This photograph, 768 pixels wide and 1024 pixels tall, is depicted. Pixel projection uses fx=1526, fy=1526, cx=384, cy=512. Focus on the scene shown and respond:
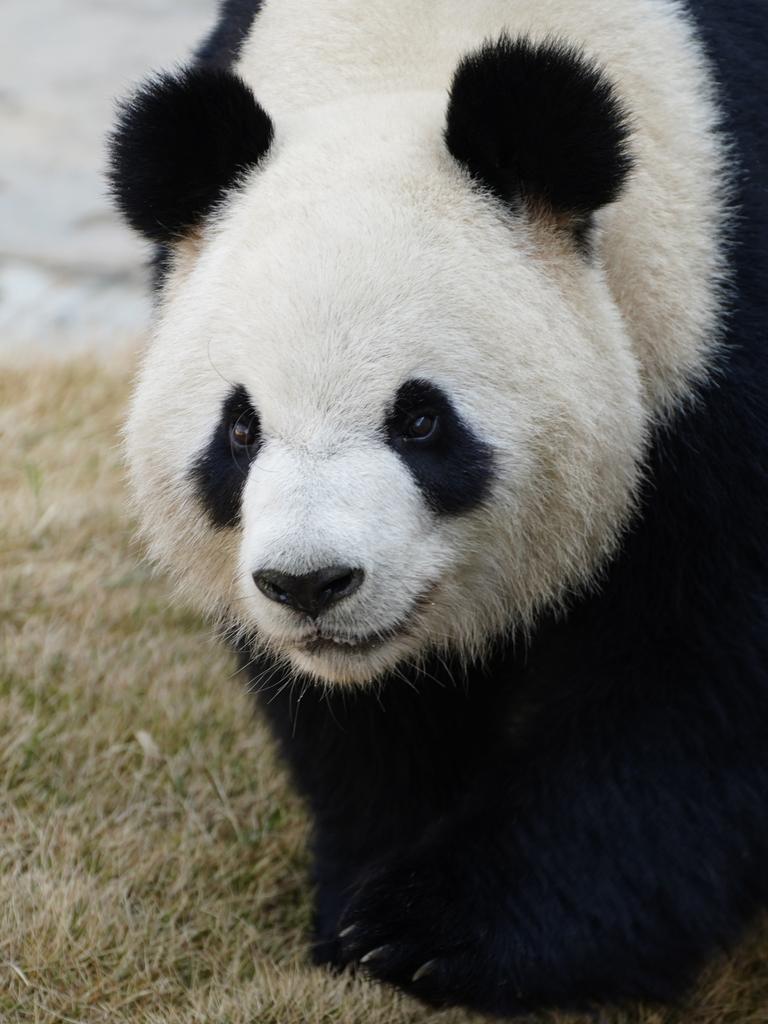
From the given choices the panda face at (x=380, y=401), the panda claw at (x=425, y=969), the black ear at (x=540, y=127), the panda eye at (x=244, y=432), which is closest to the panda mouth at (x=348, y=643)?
the panda face at (x=380, y=401)

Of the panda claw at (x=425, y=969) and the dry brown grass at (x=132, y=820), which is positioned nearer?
the panda claw at (x=425, y=969)

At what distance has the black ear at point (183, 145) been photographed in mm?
2715

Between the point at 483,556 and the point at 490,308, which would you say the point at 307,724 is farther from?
the point at 490,308

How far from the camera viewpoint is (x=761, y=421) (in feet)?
9.16

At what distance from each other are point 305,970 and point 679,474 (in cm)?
136

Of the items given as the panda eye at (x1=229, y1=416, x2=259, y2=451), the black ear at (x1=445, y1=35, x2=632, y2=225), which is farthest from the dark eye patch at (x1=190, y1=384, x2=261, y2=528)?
the black ear at (x1=445, y1=35, x2=632, y2=225)

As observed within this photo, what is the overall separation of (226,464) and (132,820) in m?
1.31

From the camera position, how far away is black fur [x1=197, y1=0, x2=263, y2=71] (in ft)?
10.9

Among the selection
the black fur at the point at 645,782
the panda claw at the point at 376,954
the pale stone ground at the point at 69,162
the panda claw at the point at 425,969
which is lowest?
the pale stone ground at the point at 69,162

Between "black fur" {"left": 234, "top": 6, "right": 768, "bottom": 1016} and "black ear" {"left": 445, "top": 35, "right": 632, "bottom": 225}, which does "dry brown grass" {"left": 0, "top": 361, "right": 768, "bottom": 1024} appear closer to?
"black fur" {"left": 234, "top": 6, "right": 768, "bottom": 1016}

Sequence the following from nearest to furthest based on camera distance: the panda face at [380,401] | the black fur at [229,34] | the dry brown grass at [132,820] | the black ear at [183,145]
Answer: the panda face at [380,401] < the black ear at [183,145] < the dry brown grass at [132,820] < the black fur at [229,34]

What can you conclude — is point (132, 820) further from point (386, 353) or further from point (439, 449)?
point (386, 353)

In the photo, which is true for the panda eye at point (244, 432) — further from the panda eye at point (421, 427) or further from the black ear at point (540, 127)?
the black ear at point (540, 127)

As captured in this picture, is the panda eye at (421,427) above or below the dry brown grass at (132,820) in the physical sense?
above
